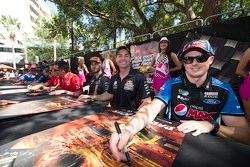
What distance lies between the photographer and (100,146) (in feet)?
5.54

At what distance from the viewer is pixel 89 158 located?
1.53 m

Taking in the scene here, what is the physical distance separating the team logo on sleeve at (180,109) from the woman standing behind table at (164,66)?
8.80 feet

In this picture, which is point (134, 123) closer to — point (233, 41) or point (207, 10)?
point (233, 41)

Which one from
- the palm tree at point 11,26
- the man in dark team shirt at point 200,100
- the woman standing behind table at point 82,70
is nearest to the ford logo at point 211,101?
the man in dark team shirt at point 200,100

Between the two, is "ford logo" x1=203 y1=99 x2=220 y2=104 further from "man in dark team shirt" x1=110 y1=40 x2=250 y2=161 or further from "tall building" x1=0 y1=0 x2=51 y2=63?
"tall building" x1=0 y1=0 x2=51 y2=63

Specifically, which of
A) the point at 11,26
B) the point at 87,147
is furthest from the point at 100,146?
the point at 11,26

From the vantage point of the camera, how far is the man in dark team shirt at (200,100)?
2.04 metres

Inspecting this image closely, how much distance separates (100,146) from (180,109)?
947 mm

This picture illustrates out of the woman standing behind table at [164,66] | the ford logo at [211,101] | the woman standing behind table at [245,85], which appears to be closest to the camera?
the ford logo at [211,101]

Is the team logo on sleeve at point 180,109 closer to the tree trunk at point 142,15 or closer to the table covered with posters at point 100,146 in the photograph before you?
the table covered with posters at point 100,146

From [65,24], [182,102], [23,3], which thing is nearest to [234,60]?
[182,102]

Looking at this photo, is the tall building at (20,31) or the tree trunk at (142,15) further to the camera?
the tall building at (20,31)

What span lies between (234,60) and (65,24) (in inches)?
471

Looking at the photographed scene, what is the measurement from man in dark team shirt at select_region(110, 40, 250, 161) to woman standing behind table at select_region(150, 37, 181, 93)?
2.67m
